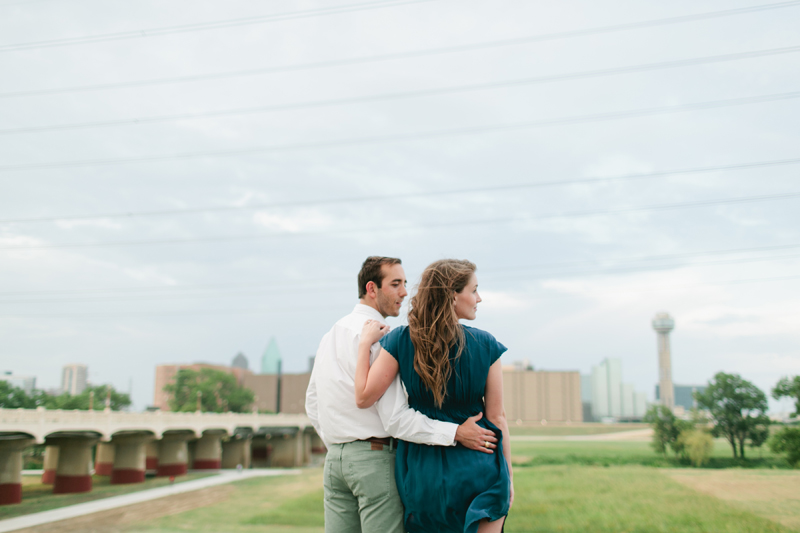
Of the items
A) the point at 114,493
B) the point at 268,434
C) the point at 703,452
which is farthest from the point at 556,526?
the point at 268,434

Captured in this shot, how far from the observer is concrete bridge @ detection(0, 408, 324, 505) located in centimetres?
2489

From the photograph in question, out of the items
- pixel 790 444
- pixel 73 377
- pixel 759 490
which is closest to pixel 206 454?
pixel 759 490

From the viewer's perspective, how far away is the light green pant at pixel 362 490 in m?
2.73

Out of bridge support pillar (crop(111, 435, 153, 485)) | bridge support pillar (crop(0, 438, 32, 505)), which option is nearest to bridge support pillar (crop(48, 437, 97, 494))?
bridge support pillar (crop(111, 435, 153, 485))

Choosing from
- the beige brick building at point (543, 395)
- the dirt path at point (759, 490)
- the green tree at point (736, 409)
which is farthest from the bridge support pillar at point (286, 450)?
the dirt path at point (759, 490)

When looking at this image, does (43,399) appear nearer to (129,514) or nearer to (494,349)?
(129,514)

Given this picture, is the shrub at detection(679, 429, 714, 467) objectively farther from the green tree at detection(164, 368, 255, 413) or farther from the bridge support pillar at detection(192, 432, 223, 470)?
the green tree at detection(164, 368, 255, 413)

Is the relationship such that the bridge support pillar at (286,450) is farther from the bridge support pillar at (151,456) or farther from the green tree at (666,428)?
the green tree at (666,428)

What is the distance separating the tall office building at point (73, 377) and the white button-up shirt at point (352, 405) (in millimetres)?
Result: 163628

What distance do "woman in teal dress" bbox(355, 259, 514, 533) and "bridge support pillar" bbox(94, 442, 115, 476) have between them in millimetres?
47774

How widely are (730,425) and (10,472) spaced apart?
2821 cm

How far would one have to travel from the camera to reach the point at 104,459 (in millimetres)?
43656

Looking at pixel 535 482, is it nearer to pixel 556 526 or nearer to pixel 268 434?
pixel 556 526

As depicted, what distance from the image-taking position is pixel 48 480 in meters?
35.4
